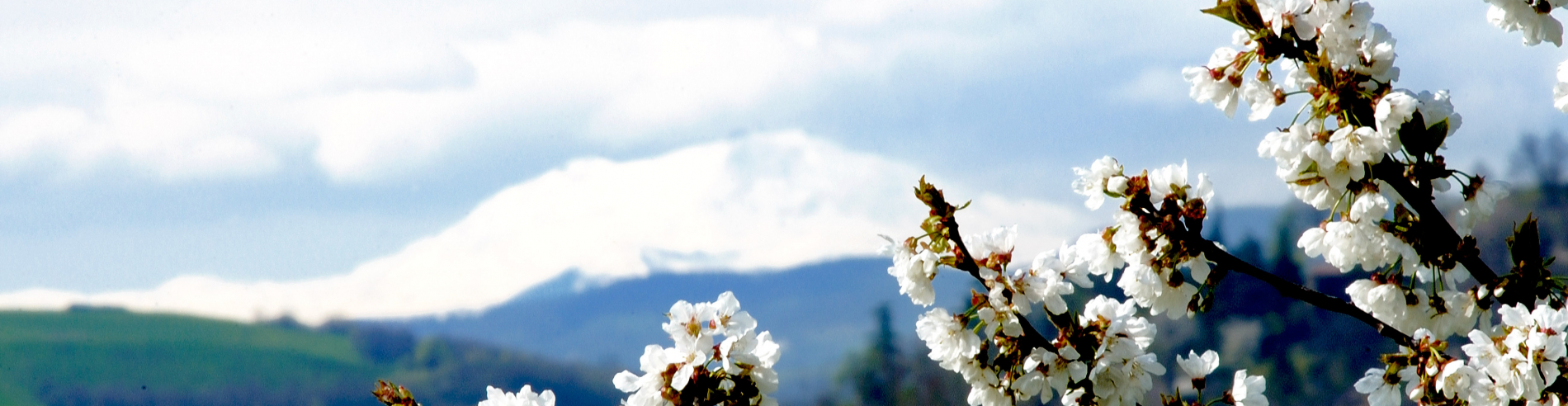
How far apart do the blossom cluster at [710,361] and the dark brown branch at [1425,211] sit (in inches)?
30.3

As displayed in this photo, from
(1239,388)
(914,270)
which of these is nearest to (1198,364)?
(1239,388)

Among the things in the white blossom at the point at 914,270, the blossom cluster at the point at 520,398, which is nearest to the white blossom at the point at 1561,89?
the white blossom at the point at 914,270

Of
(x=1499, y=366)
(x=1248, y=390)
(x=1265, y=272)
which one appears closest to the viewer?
(x=1499, y=366)

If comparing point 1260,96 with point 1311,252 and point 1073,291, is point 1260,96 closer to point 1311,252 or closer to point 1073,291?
point 1311,252

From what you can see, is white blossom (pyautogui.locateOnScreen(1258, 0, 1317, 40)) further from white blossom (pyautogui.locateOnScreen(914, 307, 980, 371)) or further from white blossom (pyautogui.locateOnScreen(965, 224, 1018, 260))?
white blossom (pyautogui.locateOnScreen(914, 307, 980, 371))

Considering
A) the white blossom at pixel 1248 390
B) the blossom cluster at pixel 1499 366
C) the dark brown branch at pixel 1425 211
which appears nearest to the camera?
the blossom cluster at pixel 1499 366

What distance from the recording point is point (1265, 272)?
127 cm

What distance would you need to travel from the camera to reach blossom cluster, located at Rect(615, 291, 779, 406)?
4.28ft

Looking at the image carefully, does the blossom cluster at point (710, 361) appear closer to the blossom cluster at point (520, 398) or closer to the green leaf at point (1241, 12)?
the blossom cluster at point (520, 398)

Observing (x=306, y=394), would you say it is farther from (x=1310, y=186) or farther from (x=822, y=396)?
(x=1310, y=186)

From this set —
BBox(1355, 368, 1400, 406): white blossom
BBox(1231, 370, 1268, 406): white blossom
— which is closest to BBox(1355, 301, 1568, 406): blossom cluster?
BBox(1355, 368, 1400, 406): white blossom

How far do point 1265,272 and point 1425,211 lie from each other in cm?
20

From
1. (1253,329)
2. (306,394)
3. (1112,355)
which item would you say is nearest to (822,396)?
(306,394)

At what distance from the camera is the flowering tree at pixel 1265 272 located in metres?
1.22
